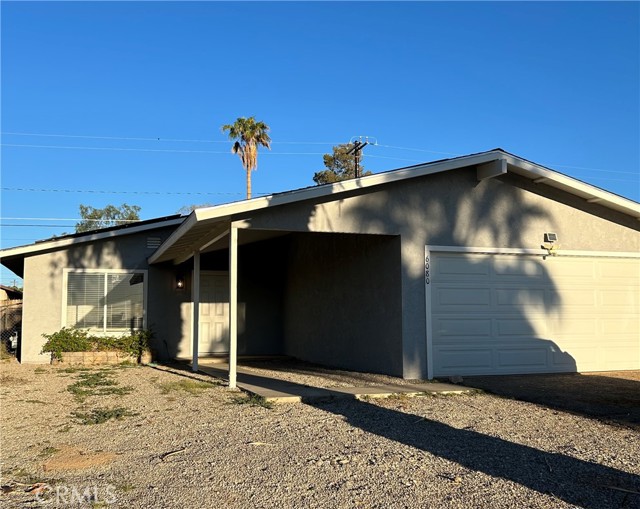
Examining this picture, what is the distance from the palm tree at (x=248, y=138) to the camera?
1086 inches

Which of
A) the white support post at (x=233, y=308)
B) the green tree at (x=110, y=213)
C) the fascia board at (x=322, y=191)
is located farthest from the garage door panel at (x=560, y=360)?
the green tree at (x=110, y=213)

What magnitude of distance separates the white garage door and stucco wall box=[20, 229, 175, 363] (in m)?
7.33

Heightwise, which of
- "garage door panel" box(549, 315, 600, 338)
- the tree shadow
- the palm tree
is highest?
the palm tree

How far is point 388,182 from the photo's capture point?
32.5 feet

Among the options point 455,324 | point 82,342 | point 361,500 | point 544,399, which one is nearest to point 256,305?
point 82,342

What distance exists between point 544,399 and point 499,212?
3.89 metres

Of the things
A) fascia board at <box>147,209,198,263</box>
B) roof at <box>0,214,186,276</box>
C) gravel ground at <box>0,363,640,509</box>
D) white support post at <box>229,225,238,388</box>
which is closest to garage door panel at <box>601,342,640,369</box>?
gravel ground at <box>0,363,640,509</box>

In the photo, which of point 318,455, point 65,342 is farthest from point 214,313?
point 318,455

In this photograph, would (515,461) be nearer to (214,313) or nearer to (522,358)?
(522,358)

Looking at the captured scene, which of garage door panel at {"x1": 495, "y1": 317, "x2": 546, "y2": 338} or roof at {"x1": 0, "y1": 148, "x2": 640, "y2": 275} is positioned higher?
roof at {"x1": 0, "y1": 148, "x2": 640, "y2": 275}

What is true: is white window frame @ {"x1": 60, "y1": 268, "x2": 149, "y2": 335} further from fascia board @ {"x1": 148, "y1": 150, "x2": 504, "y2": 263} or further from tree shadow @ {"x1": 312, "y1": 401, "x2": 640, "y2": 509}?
tree shadow @ {"x1": 312, "y1": 401, "x2": 640, "y2": 509}

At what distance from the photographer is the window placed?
1386cm

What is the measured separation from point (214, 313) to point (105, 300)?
2886mm

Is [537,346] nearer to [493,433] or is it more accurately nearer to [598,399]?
[598,399]
